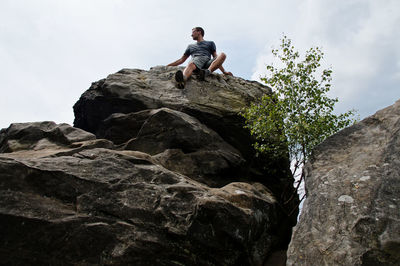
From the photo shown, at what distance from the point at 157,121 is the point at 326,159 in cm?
761

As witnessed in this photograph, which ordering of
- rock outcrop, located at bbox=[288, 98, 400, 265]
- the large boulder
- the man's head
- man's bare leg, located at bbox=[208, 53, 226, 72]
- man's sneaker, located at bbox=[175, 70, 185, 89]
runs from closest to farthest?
rock outcrop, located at bbox=[288, 98, 400, 265], the large boulder, man's sneaker, located at bbox=[175, 70, 185, 89], man's bare leg, located at bbox=[208, 53, 226, 72], the man's head

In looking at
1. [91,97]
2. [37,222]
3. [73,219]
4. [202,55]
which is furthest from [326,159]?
[91,97]

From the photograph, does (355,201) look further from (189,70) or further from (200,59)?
(200,59)

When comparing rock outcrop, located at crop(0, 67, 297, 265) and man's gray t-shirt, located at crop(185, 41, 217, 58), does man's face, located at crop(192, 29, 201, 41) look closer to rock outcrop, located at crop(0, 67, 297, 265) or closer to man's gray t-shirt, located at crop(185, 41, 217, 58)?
man's gray t-shirt, located at crop(185, 41, 217, 58)

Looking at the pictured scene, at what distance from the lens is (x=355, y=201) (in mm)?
9125

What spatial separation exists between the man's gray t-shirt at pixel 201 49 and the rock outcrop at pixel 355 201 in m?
10.6

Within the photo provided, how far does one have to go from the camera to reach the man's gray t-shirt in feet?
65.1

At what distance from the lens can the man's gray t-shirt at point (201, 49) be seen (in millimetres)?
19844

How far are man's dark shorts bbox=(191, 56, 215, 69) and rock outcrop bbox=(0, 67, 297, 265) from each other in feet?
17.2

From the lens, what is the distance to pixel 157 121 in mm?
14914

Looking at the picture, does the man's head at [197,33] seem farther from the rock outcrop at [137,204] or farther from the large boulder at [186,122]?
the rock outcrop at [137,204]

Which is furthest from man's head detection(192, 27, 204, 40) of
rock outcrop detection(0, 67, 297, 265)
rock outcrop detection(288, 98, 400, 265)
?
rock outcrop detection(288, 98, 400, 265)

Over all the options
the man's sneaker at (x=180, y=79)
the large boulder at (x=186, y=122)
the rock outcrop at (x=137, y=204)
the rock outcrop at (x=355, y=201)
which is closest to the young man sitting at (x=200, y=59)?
the man's sneaker at (x=180, y=79)

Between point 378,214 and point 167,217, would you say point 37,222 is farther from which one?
point 378,214
